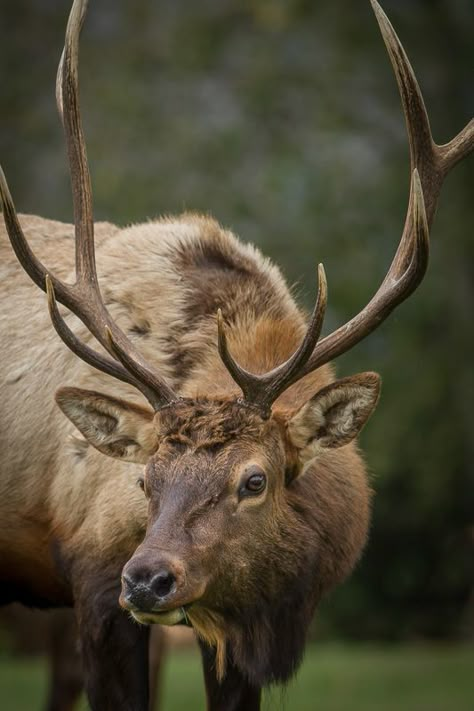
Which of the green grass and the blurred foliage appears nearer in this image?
the green grass

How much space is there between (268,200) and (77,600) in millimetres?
12494

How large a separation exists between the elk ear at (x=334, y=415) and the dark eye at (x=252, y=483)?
0.39 meters

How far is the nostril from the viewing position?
5.85 m

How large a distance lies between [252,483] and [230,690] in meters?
1.41

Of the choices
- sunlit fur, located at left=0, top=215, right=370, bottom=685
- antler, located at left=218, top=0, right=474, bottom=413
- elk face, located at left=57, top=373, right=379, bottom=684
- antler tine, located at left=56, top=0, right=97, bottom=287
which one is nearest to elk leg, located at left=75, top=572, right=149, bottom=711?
sunlit fur, located at left=0, top=215, right=370, bottom=685

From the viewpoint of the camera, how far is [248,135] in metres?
19.8

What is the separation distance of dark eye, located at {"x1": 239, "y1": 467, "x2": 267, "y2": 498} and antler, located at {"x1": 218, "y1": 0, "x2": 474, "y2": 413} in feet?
1.16

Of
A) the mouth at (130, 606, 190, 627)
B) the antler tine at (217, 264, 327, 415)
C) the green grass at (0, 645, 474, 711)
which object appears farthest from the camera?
the green grass at (0, 645, 474, 711)

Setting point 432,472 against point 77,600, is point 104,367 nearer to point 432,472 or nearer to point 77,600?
point 77,600

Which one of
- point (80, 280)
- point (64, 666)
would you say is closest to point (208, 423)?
point (80, 280)

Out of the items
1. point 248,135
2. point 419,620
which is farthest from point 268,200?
point 419,620

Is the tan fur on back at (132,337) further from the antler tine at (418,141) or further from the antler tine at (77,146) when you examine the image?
the antler tine at (418,141)

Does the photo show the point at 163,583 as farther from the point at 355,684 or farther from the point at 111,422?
the point at 355,684

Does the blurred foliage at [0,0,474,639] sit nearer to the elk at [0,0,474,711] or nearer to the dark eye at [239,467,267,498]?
the elk at [0,0,474,711]
